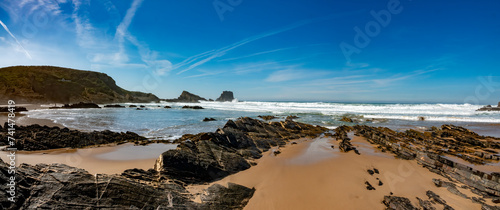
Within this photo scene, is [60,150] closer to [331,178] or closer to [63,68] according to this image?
[331,178]

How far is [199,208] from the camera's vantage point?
4.25 meters

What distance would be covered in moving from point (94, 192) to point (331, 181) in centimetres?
650

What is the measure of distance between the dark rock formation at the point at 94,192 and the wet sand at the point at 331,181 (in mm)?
677

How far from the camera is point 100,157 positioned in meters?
8.41

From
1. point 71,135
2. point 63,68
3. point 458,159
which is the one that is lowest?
point 458,159

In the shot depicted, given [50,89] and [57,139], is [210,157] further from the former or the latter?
[50,89]

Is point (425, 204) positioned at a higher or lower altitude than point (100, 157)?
lower

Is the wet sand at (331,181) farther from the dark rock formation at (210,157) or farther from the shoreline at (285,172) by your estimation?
the dark rock formation at (210,157)

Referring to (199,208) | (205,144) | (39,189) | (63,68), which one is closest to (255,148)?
(205,144)

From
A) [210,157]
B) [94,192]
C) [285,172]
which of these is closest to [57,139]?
[210,157]

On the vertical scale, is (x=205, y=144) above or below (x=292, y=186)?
above

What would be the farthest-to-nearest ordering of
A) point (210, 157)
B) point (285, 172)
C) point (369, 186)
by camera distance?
1. point (285, 172)
2. point (210, 157)
3. point (369, 186)

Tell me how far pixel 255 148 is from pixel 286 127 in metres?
7.24

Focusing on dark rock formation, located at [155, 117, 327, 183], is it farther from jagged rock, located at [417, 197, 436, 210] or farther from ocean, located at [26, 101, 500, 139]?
ocean, located at [26, 101, 500, 139]
